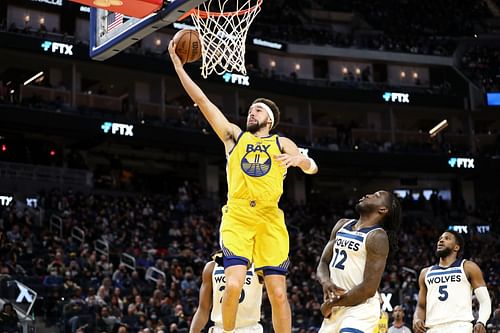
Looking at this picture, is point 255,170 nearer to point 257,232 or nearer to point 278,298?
point 257,232

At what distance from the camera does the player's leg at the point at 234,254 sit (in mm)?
6535

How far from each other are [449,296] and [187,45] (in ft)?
13.0

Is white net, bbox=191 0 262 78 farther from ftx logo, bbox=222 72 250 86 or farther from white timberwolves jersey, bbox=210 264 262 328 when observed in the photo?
ftx logo, bbox=222 72 250 86

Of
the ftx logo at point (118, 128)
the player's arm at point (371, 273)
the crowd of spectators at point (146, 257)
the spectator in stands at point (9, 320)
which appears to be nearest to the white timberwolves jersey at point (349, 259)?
the player's arm at point (371, 273)

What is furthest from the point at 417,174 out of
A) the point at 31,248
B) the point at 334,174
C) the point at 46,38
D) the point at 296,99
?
the point at 31,248

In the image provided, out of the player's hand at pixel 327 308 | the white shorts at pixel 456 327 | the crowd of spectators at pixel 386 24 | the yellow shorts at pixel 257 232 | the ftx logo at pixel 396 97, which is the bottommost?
the white shorts at pixel 456 327

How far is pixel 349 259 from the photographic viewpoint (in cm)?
632

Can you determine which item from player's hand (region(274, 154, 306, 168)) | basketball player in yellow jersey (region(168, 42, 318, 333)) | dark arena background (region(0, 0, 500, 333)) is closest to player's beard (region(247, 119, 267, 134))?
basketball player in yellow jersey (region(168, 42, 318, 333))

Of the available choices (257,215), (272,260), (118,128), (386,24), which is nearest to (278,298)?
(272,260)

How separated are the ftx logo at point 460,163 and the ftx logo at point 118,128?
49.2 feet

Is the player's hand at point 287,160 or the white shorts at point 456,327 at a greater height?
the player's hand at point 287,160

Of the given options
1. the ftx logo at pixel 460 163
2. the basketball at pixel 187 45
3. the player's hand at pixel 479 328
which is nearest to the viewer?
the basketball at pixel 187 45

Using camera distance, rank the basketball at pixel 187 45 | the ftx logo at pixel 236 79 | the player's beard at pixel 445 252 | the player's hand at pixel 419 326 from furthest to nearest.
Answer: the ftx logo at pixel 236 79 → the player's beard at pixel 445 252 → the player's hand at pixel 419 326 → the basketball at pixel 187 45

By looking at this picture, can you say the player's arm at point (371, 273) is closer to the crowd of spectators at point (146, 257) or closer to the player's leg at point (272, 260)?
the player's leg at point (272, 260)
